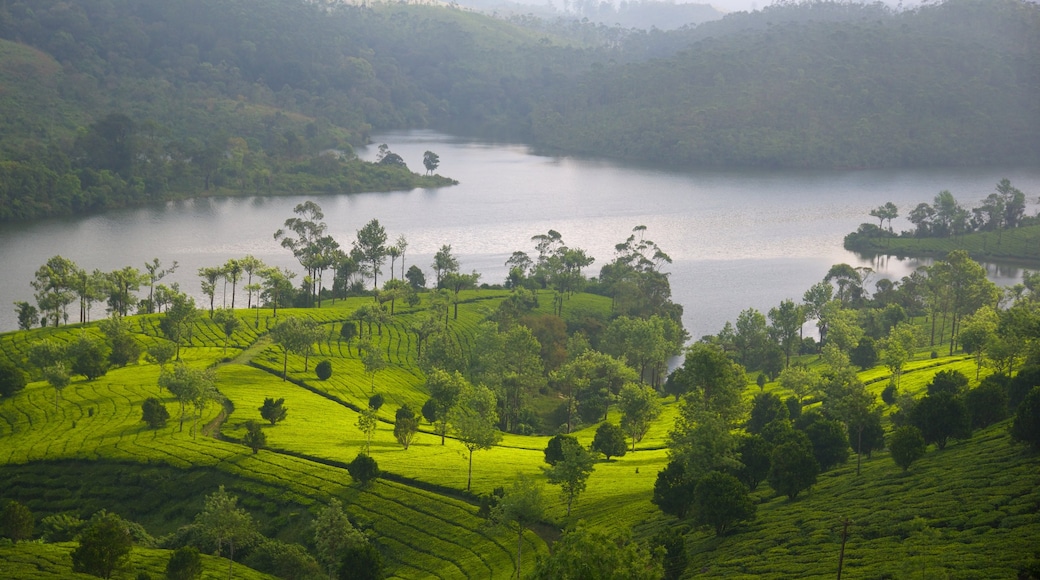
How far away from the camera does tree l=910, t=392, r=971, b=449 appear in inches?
2141

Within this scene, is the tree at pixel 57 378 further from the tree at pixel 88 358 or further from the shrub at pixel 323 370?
the shrub at pixel 323 370

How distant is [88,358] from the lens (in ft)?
256

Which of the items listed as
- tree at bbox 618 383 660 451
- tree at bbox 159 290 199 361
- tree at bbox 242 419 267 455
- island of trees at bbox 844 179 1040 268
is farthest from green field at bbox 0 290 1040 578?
island of trees at bbox 844 179 1040 268

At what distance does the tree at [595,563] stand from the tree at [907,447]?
73.3 feet

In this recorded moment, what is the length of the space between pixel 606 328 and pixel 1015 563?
260 ft

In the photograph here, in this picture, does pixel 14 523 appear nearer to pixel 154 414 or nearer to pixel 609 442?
pixel 154 414

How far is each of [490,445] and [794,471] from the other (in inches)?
761

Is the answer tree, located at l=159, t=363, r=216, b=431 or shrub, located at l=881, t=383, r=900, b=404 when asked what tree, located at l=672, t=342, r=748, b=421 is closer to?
shrub, located at l=881, t=383, r=900, b=404

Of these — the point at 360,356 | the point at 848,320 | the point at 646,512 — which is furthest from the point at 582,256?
the point at 646,512

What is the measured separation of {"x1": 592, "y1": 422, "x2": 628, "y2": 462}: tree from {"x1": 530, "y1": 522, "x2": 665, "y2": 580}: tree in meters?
31.4

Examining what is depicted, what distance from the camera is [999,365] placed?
66.6m

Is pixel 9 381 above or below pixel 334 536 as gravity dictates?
above

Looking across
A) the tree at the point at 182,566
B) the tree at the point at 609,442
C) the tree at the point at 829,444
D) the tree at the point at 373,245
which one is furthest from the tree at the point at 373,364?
the tree at the point at 829,444

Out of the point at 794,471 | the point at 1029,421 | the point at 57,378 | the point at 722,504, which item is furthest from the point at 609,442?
the point at 57,378
